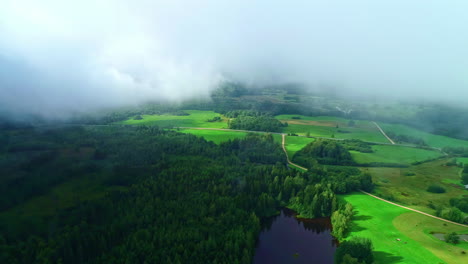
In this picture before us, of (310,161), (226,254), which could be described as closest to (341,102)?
(310,161)

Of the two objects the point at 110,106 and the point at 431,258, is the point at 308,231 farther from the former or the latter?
the point at 110,106

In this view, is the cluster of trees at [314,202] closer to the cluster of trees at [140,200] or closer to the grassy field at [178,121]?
the cluster of trees at [140,200]

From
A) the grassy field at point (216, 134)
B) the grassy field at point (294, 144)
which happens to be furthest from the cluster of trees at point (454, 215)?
the grassy field at point (216, 134)

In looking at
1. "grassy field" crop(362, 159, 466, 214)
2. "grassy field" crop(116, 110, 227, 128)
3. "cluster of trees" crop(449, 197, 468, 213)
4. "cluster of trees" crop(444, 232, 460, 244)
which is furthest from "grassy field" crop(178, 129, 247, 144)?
"cluster of trees" crop(444, 232, 460, 244)

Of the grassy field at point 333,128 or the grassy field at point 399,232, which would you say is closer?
the grassy field at point 399,232

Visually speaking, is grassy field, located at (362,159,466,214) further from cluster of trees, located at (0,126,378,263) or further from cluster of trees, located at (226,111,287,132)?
cluster of trees, located at (226,111,287,132)
